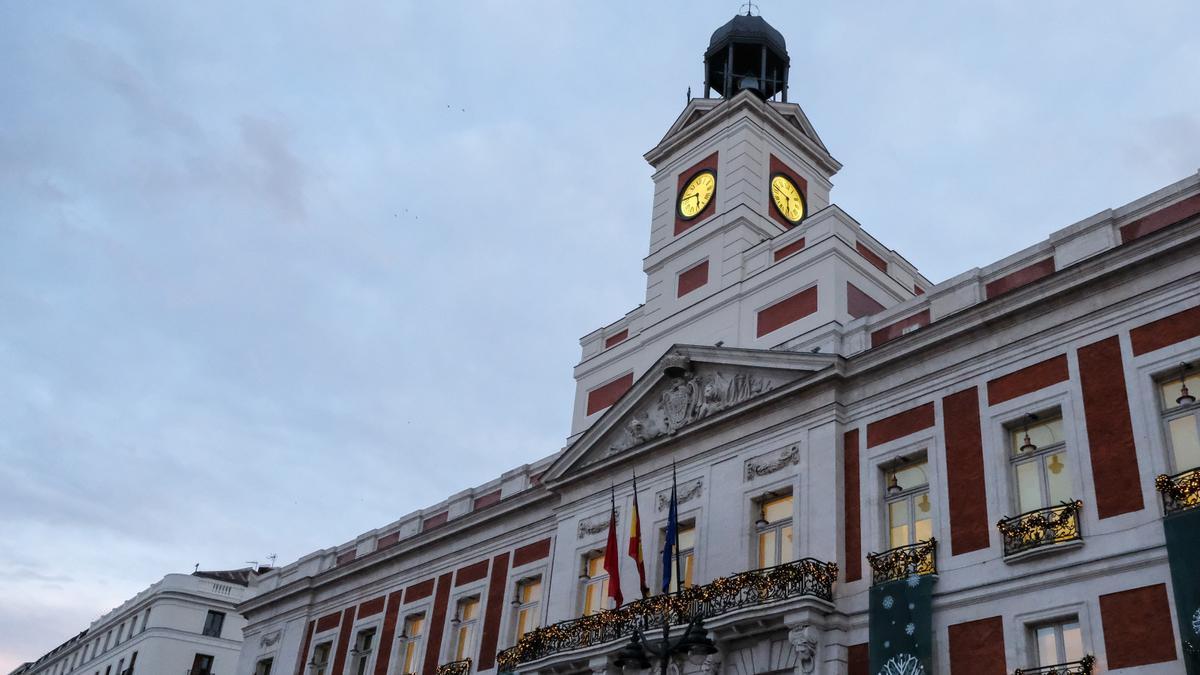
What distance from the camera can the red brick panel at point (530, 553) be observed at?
32.4 metres

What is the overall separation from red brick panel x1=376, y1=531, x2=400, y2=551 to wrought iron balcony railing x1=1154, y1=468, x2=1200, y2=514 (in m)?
Answer: 25.1

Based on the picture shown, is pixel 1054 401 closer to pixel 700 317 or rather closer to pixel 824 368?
pixel 824 368

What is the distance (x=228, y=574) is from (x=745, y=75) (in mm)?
44175

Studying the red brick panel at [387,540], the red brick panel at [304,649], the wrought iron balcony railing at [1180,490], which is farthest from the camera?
the red brick panel at [304,649]

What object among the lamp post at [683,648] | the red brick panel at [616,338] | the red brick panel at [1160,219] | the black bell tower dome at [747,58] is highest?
the black bell tower dome at [747,58]

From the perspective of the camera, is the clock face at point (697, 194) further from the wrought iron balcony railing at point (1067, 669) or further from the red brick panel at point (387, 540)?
the wrought iron balcony railing at point (1067, 669)

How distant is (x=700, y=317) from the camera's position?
3117 cm

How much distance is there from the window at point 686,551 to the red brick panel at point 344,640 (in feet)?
48.6

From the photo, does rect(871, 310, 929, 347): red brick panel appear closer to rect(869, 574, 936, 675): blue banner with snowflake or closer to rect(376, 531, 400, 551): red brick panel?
rect(869, 574, 936, 675): blue banner with snowflake

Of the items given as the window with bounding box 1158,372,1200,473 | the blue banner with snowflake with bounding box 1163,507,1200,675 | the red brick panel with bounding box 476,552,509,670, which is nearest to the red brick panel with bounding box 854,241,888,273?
the window with bounding box 1158,372,1200,473

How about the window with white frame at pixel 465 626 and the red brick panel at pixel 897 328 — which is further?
the window with white frame at pixel 465 626

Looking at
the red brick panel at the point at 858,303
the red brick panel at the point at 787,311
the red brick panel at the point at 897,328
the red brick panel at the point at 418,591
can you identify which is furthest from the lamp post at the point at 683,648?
the red brick panel at the point at 418,591

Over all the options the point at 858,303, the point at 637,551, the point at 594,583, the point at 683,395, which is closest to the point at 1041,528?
the point at 637,551

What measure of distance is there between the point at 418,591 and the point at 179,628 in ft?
96.2
